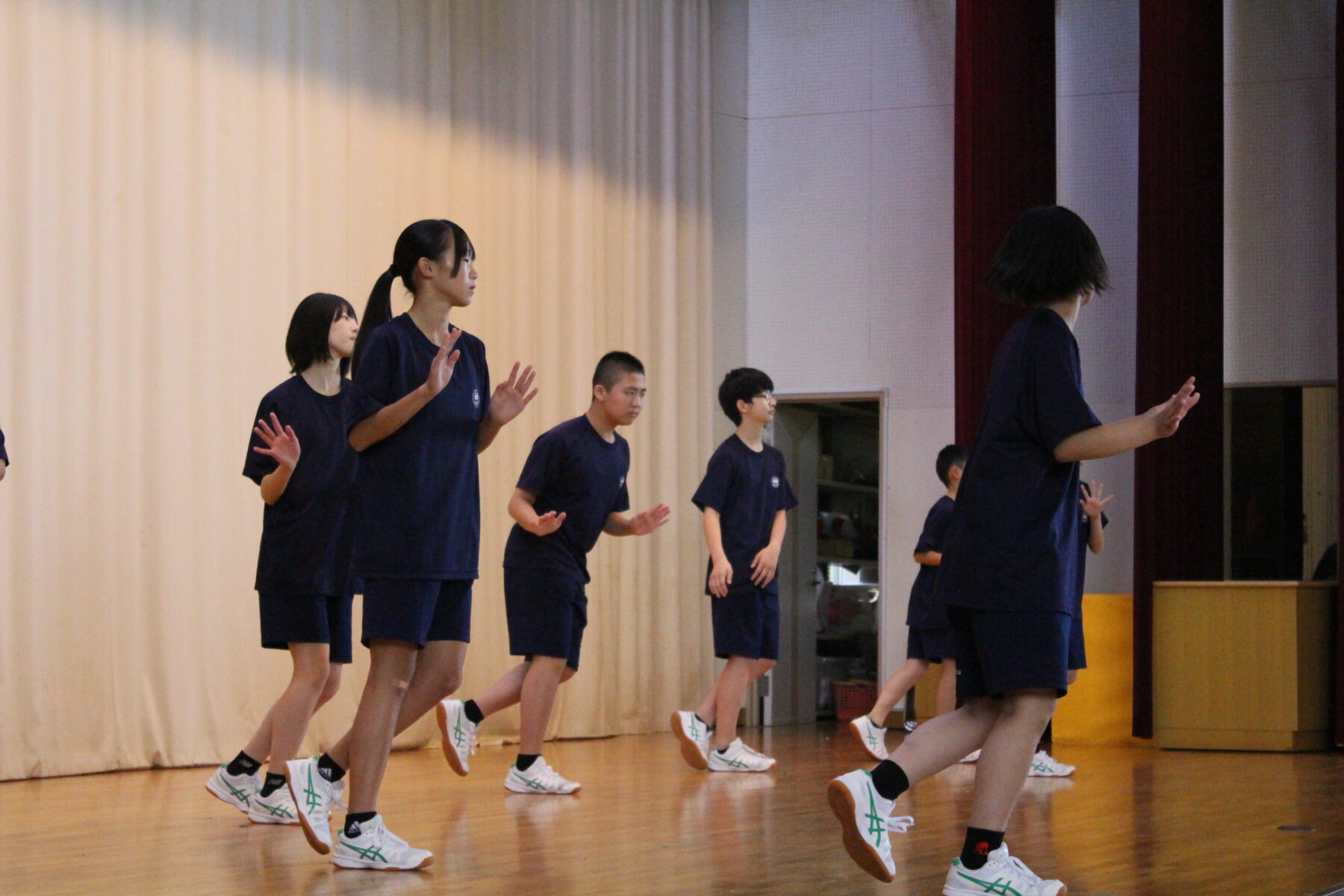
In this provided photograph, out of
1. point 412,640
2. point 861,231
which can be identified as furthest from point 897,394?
point 412,640

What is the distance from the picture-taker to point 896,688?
6.30 metres

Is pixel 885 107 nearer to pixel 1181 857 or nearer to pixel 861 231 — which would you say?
pixel 861 231

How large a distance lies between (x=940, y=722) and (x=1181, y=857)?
0.94 meters

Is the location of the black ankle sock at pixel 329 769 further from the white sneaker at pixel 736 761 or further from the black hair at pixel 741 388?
the black hair at pixel 741 388

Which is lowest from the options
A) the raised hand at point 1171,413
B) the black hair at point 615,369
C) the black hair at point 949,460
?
the black hair at point 949,460

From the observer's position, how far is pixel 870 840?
2.73m

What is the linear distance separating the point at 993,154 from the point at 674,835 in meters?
4.68

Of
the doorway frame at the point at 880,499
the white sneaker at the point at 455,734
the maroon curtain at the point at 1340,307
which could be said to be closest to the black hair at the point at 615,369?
the white sneaker at the point at 455,734

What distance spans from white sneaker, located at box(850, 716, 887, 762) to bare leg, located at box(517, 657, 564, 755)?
173 cm

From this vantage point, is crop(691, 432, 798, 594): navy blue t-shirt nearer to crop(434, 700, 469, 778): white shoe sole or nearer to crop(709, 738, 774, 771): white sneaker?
crop(709, 738, 774, 771): white sneaker

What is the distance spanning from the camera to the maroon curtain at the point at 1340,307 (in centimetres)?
687

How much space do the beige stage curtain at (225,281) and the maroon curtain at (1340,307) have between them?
320 centimetres

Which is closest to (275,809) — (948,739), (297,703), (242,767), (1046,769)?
(242,767)

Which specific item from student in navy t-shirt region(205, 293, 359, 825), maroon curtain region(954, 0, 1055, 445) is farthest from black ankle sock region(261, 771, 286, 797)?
maroon curtain region(954, 0, 1055, 445)
